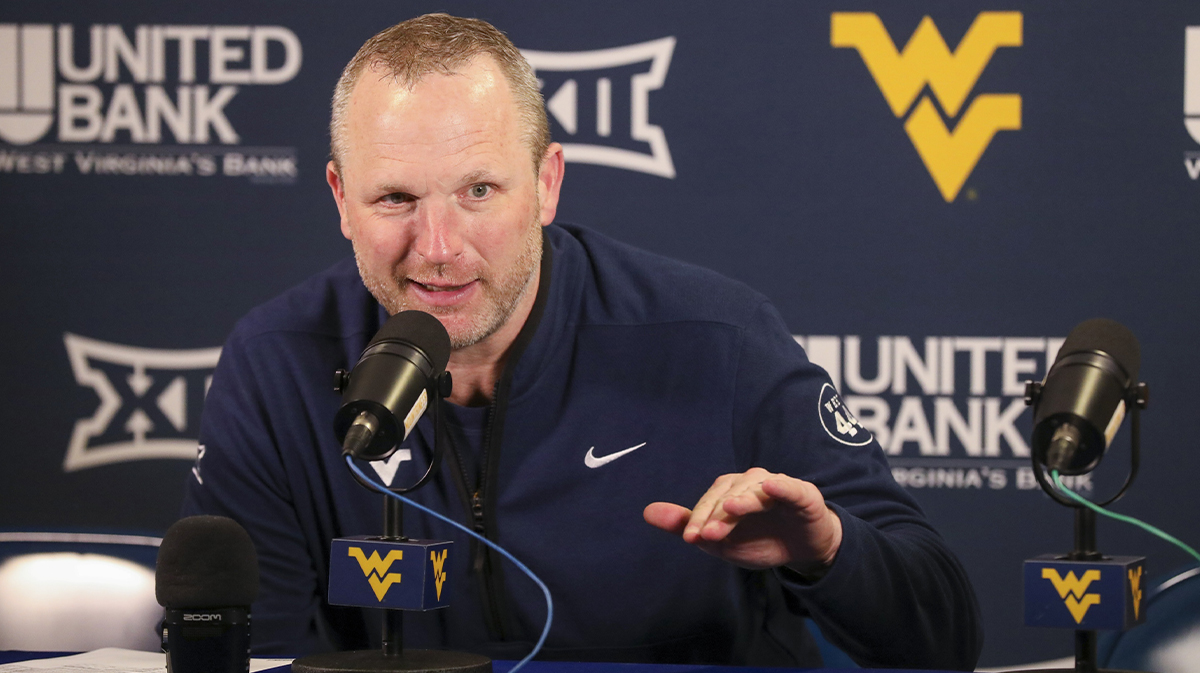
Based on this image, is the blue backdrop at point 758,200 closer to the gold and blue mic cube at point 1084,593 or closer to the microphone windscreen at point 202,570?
the gold and blue mic cube at point 1084,593

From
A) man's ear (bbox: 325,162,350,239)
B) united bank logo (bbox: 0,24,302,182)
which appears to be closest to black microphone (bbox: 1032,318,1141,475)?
man's ear (bbox: 325,162,350,239)

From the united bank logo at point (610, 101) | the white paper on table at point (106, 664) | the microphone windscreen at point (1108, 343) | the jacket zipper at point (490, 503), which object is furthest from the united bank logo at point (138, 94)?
the microphone windscreen at point (1108, 343)

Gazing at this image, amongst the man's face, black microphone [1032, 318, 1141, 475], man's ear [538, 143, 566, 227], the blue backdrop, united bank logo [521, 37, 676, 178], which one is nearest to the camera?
black microphone [1032, 318, 1141, 475]

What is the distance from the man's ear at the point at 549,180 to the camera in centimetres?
181

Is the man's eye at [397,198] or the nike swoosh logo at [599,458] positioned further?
the nike swoosh logo at [599,458]

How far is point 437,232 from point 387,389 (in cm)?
57

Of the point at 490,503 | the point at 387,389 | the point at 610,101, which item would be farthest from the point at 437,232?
the point at 610,101

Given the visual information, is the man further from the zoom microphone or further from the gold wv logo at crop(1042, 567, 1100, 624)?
the zoom microphone

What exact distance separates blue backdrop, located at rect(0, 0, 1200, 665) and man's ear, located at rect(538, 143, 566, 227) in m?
0.81

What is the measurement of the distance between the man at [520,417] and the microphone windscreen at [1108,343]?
0.47m

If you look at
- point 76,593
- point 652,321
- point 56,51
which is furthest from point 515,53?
point 56,51

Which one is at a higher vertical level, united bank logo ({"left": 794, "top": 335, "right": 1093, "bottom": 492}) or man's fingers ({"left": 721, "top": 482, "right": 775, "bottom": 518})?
united bank logo ({"left": 794, "top": 335, "right": 1093, "bottom": 492})

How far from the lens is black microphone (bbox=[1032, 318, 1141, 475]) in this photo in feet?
3.37

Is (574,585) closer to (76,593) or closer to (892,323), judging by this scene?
(76,593)
